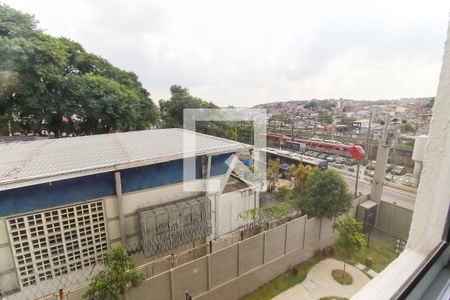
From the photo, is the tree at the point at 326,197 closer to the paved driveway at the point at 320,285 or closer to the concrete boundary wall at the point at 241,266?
the concrete boundary wall at the point at 241,266

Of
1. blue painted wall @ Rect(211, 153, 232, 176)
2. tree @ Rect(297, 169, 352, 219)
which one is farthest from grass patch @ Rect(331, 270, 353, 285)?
blue painted wall @ Rect(211, 153, 232, 176)

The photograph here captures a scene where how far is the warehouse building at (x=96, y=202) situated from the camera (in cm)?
359

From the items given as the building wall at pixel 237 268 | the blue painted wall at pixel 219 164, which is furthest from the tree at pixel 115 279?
the blue painted wall at pixel 219 164

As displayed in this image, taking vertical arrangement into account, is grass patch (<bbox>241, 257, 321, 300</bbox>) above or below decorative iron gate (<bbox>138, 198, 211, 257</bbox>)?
below

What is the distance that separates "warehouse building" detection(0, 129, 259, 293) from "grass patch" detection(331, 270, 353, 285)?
120 inches

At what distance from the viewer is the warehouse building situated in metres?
3.59

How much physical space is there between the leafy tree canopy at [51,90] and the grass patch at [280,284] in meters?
11.0

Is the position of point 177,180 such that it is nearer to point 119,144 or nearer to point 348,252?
point 119,144

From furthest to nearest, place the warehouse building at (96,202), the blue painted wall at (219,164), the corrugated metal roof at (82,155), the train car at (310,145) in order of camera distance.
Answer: the train car at (310,145) < the blue painted wall at (219,164) < the warehouse building at (96,202) < the corrugated metal roof at (82,155)

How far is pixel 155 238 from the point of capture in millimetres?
4527

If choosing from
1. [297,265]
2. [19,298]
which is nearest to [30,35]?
[19,298]

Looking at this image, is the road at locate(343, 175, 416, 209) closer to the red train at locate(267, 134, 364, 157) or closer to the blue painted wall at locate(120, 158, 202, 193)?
the red train at locate(267, 134, 364, 157)

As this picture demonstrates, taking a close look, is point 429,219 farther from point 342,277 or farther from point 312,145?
point 312,145

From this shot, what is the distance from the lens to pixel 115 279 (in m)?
3.27
